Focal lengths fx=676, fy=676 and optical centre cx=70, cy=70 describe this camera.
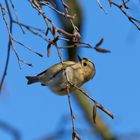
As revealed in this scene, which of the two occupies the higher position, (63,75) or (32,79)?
(32,79)

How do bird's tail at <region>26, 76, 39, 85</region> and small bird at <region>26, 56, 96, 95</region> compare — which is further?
bird's tail at <region>26, 76, 39, 85</region>

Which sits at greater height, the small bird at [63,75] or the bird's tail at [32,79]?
the bird's tail at [32,79]

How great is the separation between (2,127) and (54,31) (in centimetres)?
67

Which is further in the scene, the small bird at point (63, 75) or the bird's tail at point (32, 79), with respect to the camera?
the bird's tail at point (32, 79)

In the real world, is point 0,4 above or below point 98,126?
below

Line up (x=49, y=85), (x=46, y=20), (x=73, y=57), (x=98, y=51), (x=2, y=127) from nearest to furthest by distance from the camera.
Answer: (x=98, y=51) → (x=46, y=20) → (x=2, y=127) → (x=49, y=85) → (x=73, y=57)

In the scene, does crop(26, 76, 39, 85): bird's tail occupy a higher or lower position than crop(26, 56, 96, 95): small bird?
higher

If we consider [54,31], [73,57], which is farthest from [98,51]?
[73,57]

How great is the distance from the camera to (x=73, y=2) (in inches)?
212

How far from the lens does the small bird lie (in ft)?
9.97

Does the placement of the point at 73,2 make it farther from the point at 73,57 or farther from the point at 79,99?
the point at 79,99

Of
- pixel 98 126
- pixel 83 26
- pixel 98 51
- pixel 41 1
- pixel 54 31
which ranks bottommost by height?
pixel 98 51

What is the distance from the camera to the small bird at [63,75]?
3039 millimetres

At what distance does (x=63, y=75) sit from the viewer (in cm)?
303
